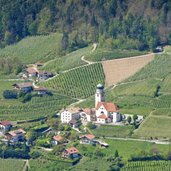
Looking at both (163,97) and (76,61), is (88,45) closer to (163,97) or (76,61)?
(76,61)

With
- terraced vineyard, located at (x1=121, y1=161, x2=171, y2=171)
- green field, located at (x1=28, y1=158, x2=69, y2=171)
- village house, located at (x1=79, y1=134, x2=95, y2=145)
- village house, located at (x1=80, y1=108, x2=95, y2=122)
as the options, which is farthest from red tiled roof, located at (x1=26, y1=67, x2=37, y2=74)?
terraced vineyard, located at (x1=121, y1=161, x2=171, y2=171)

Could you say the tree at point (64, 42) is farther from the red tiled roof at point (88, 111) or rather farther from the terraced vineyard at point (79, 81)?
the red tiled roof at point (88, 111)

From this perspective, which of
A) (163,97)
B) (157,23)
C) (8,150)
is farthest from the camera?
(157,23)

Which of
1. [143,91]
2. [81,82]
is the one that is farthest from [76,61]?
[143,91]

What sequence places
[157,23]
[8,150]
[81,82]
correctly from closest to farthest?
[8,150], [81,82], [157,23]

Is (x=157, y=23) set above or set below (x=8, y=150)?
above

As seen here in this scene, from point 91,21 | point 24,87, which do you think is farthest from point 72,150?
point 91,21

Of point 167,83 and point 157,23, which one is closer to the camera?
point 167,83

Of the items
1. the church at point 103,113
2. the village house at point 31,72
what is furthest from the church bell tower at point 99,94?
the village house at point 31,72
